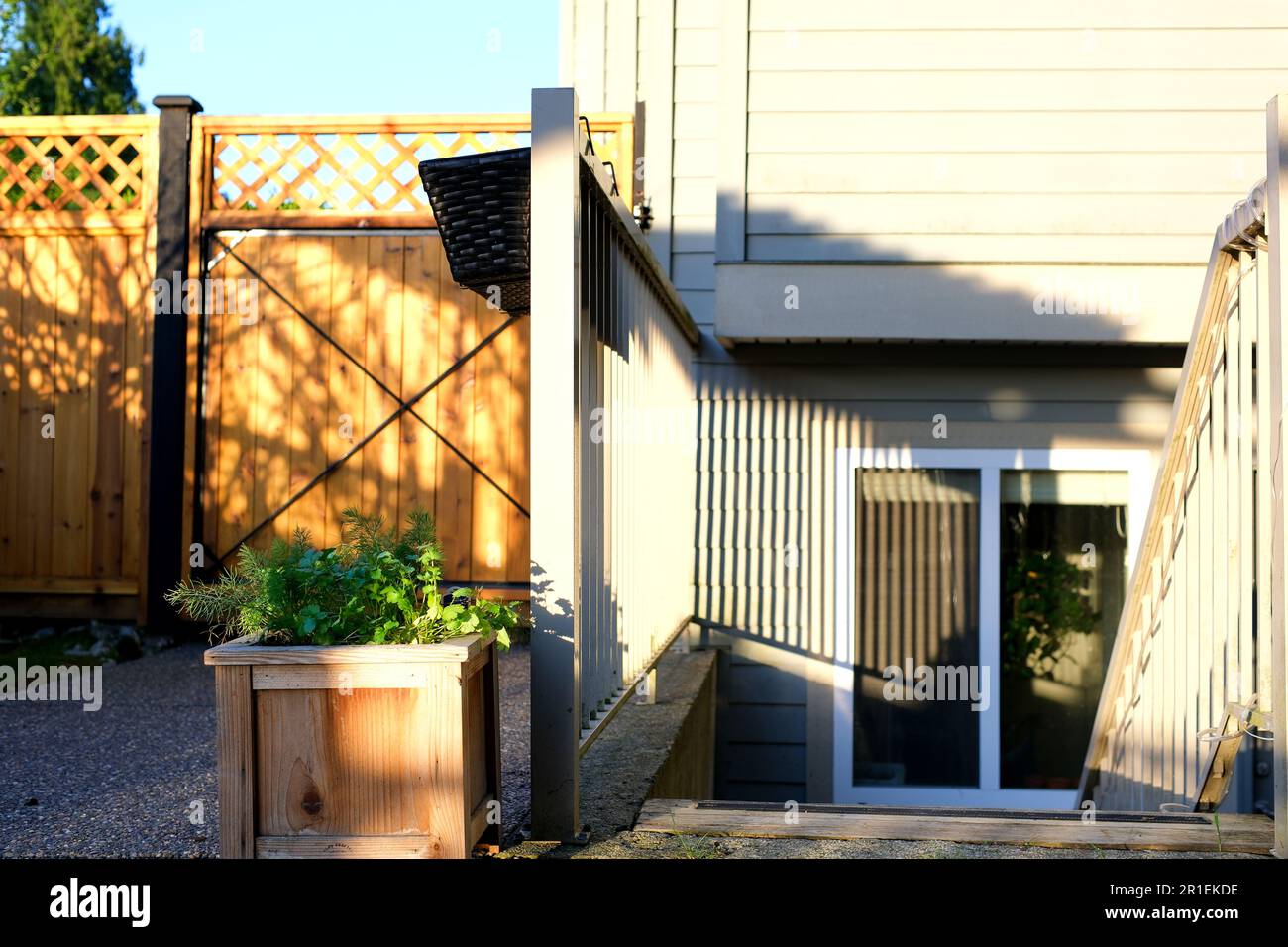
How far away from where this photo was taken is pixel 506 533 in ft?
19.0

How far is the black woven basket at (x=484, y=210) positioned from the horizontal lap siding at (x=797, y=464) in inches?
105

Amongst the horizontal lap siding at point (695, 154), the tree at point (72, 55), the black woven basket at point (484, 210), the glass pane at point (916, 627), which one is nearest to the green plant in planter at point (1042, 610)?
the glass pane at point (916, 627)

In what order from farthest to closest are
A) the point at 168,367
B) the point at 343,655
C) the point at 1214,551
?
the point at 168,367
the point at 1214,551
the point at 343,655

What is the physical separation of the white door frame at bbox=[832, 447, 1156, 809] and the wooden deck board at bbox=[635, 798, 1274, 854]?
238cm

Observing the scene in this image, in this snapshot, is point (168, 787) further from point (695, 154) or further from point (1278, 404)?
point (695, 154)

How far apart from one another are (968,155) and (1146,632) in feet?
7.42

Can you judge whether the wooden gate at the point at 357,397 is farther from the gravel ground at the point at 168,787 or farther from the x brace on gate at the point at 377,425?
the gravel ground at the point at 168,787

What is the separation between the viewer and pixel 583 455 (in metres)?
2.45

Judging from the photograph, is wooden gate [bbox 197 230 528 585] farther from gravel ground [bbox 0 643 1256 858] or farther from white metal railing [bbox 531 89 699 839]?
white metal railing [bbox 531 89 699 839]

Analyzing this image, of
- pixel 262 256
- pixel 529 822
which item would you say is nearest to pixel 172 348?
pixel 262 256

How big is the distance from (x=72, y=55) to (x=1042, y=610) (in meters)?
19.3

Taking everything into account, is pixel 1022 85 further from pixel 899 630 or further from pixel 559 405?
pixel 559 405

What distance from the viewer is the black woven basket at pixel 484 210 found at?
93.3 inches

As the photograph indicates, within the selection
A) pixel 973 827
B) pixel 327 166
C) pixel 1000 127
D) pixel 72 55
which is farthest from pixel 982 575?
pixel 72 55
